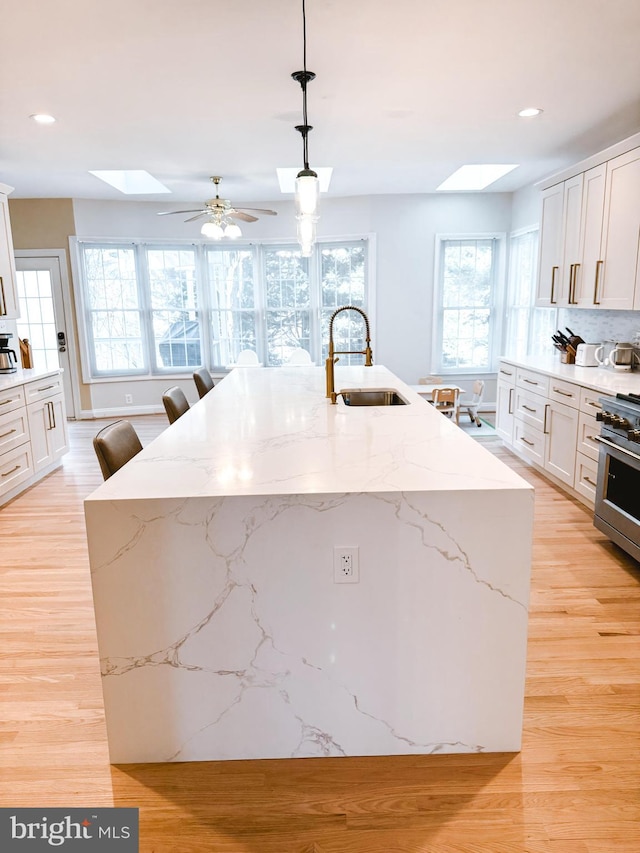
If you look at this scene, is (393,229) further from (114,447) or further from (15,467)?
(114,447)

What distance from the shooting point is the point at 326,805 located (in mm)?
1643

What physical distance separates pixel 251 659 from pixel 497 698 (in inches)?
30.6

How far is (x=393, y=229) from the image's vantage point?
6965 mm

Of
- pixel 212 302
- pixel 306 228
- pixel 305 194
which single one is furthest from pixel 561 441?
pixel 212 302

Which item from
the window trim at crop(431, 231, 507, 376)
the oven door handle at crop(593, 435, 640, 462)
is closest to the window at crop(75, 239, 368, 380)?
the window trim at crop(431, 231, 507, 376)

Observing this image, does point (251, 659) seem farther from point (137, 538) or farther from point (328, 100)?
point (328, 100)

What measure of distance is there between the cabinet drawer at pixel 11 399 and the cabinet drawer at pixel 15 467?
0.32m

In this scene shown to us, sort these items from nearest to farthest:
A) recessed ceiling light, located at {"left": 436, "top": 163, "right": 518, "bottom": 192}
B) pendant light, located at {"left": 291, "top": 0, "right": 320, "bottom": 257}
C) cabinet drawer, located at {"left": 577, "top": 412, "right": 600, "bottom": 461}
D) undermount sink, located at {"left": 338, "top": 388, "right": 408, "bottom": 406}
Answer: pendant light, located at {"left": 291, "top": 0, "right": 320, "bottom": 257} < undermount sink, located at {"left": 338, "top": 388, "right": 408, "bottom": 406} < cabinet drawer, located at {"left": 577, "top": 412, "right": 600, "bottom": 461} < recessed ceiling light, located at {"left": 436, "top": 163, "right": 518, "bottom": 192}

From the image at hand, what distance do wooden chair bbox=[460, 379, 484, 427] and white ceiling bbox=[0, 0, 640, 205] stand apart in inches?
93.2

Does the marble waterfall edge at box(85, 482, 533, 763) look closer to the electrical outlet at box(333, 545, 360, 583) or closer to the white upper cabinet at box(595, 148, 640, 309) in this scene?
the electrical outlet at box(333, 545, 360, 583)

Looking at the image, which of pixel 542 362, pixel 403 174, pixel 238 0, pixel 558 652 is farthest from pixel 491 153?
pixel 558 652

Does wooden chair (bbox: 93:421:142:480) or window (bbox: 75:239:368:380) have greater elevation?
window (bbox: 75:239:368:380)

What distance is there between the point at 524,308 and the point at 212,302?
3929mm

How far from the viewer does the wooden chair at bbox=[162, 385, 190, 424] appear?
10.1 ft
